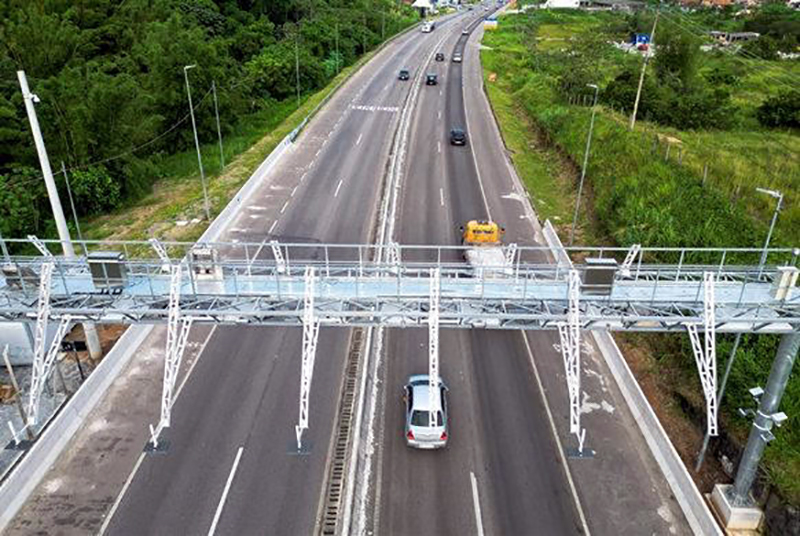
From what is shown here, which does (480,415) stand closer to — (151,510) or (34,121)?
(151,510)

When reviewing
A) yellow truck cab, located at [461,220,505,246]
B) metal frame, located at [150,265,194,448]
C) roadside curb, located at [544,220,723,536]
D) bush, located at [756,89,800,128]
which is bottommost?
roadside curb, located at [544,220,723,536]

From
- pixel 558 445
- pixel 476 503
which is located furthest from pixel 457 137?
pixel 476 503

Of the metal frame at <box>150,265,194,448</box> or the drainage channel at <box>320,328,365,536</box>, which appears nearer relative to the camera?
the metal frame at <box>150,265,194,448</box>

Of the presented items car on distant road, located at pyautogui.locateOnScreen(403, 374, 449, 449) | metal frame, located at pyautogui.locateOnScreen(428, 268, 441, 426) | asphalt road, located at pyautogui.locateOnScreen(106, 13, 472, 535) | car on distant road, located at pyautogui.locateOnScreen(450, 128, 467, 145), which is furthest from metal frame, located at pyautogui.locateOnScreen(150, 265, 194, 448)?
car on distant road, located at pyautogui.locateOnScreen(450, 128, 467, 145)

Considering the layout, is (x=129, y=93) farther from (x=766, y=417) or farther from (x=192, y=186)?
(x=766, y=417)

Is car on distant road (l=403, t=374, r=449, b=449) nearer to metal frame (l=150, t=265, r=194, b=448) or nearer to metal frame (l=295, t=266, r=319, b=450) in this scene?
metal frame (l=295, t=266, r=319, b=450)

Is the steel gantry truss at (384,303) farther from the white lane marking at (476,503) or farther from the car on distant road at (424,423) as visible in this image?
the white lane marking at (476,503)

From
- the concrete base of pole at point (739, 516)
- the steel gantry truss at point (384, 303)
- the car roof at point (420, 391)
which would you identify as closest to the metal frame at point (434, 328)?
the steel gantry truss at point (384, 303)
